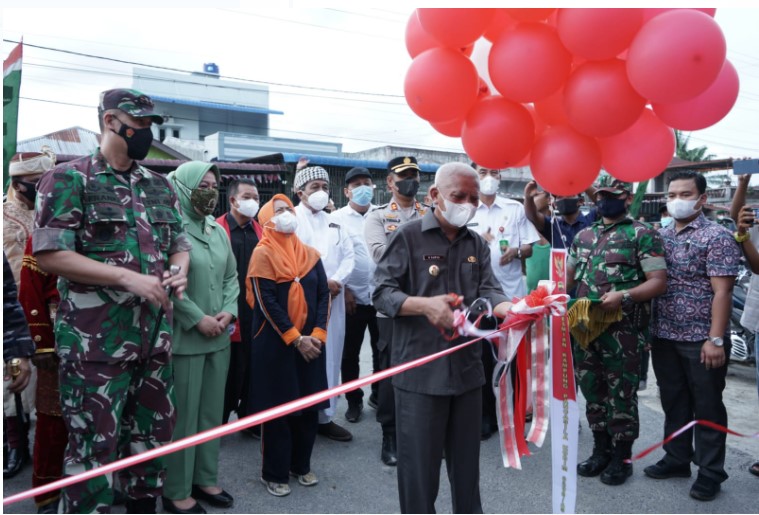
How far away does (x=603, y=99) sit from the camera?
2396 millimetres

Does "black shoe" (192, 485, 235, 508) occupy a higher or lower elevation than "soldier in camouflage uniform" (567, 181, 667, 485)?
lower

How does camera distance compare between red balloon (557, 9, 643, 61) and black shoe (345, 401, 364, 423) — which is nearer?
red balloon (557, 9, 643, 61)

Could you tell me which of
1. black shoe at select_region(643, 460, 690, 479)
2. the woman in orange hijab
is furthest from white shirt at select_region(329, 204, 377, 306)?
black shoe at select_region(643, 460, 690, 479)

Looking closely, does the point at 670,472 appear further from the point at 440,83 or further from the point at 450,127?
the point at 440,83

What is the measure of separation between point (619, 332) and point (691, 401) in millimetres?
714

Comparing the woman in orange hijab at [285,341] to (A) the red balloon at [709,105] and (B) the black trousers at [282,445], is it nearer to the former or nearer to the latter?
(B) the black trousers at [282,445]

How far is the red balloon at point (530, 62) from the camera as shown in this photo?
7.98ft

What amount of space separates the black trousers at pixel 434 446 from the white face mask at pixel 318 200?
223 centimetres

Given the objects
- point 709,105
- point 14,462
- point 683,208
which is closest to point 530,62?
point 709,105

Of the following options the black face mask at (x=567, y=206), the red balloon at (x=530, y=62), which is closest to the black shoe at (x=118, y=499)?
the red balloon at (x=530, y=62)

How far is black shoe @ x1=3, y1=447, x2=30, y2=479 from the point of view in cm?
351

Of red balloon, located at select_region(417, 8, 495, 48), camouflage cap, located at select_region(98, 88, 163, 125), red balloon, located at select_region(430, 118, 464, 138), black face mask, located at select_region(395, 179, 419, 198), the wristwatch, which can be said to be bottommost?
the wristwatch

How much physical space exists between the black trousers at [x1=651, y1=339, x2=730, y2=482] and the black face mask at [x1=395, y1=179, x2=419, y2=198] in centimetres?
209

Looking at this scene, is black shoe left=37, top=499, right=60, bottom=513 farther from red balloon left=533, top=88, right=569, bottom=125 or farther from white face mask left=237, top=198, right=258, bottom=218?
red balloon left=533, top=88, right=569, bottom=125
